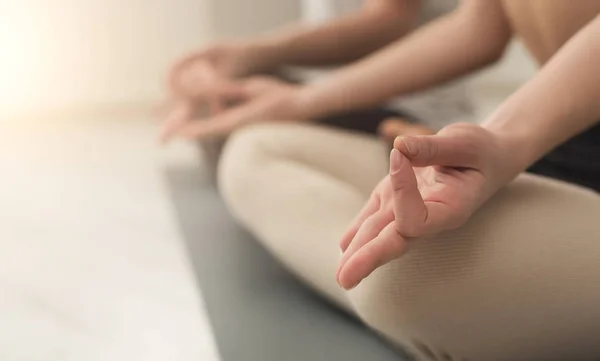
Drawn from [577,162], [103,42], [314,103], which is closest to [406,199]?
[577,162]

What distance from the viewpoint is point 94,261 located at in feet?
3.07

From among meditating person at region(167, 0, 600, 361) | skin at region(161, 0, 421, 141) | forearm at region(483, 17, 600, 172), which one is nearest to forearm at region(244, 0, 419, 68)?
skin at region(161, 0, 421, 141)

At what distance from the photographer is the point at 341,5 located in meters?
1.35

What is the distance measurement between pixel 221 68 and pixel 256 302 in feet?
1.61

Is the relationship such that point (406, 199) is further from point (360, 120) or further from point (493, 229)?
point (360, 120)

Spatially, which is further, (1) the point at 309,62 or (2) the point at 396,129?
(1) the point at 309,62

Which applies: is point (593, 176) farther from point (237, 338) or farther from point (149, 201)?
point (149, 201)

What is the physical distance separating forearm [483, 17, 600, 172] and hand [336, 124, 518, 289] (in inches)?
1.4

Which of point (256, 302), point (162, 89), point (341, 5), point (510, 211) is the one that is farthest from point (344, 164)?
point (162, 89)

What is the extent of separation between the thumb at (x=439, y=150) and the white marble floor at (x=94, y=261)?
33 centimetres

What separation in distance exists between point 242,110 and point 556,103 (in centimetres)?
57

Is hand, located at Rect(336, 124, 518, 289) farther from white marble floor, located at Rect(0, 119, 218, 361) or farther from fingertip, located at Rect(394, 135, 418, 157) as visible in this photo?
white marble floor, located at Rect(0, 119, 218, 361)

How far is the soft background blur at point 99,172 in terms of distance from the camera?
0.76 meters

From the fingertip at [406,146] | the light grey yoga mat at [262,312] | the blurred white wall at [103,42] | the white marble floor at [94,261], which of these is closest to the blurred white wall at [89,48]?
the blurred white wall at [103,42]
